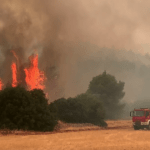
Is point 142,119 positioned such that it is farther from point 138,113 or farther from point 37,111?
point 37,111

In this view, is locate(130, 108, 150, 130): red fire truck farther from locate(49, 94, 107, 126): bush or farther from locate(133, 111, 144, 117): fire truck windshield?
locate(49, 94, 107, 126): bush

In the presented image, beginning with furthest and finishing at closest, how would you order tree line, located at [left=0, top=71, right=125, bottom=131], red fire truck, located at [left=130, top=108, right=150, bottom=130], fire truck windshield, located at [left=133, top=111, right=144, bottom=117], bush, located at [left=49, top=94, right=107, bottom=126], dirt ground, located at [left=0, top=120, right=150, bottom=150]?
1. bush, located at [left=49, top=94, right=107, bottom=126]
2. fire truck windshield, located at [left=133, top=111, right=144, bottom=117]
3. red fire truck, located at [left=130, top=108, right=150, bottom=130]
4. tree line, located at [left=0, top=71, right=125, bottom=131]
5. dirt ground, located at [left=0, top=120, right=150, bottom=150]

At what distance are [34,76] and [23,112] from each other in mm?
23592

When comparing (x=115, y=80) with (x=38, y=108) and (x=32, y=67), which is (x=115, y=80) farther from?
(x=38, y=108)

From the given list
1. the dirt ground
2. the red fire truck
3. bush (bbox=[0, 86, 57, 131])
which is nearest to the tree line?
bush (bbox=[0, 86, 57, 131])

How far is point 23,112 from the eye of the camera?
116 ft

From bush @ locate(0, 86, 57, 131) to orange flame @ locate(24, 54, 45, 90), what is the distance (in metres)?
19.2

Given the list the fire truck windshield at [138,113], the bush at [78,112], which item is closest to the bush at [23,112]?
the bush at [78,112]

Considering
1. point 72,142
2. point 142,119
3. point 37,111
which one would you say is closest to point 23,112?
point 37,111

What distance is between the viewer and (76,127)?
4412 centimetres

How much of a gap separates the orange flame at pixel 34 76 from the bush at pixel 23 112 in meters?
19.2

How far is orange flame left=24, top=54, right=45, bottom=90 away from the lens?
2258 inches

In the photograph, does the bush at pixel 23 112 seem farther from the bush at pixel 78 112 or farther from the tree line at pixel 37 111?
the bush at pixel 78 112

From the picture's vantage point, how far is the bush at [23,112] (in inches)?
1372
